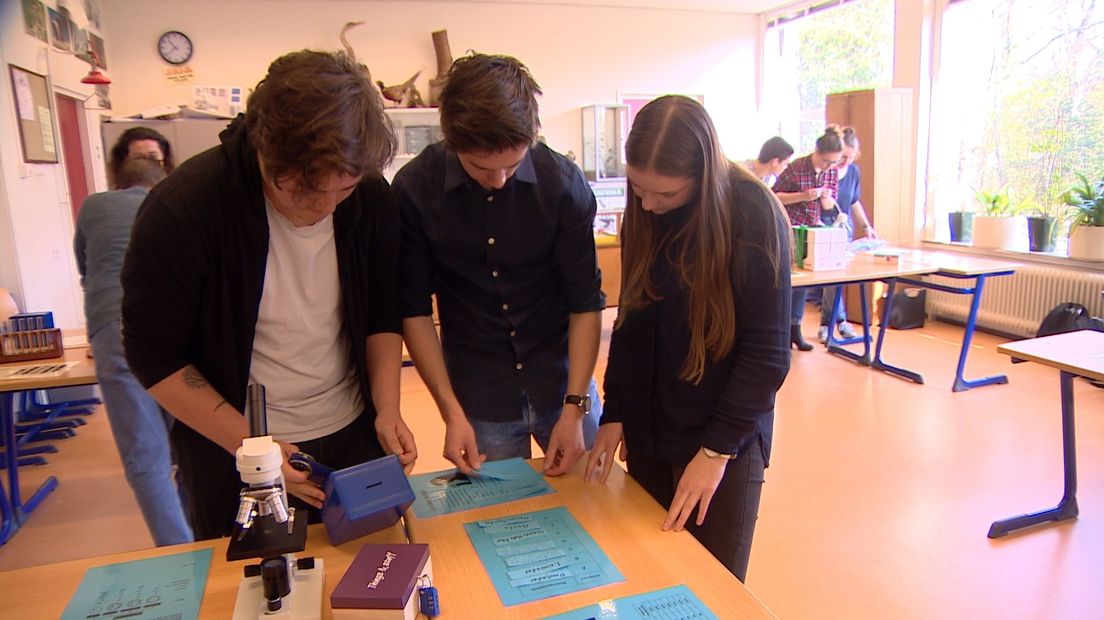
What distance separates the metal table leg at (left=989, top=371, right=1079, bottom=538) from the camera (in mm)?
2488

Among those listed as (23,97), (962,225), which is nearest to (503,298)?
(23,97)

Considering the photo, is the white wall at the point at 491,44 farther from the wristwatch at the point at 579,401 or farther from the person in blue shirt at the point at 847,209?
the wristwatch at the point at 579,401

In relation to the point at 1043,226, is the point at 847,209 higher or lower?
higher

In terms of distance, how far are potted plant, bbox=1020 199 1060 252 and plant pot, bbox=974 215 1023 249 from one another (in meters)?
0.09

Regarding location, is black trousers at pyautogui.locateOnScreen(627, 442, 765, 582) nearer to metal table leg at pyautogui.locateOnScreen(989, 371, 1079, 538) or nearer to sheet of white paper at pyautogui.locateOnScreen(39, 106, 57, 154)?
metal table leg at pyautogui.locateOnScreen(989, 371, 1079, 538)

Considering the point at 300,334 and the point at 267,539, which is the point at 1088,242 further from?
the point at 267,539

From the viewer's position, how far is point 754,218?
3.86 feet

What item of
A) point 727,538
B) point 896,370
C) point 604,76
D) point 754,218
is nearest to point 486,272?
point 754,218

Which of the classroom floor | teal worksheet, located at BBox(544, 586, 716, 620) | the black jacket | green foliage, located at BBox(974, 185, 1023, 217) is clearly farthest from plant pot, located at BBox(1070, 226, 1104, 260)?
the black jacket

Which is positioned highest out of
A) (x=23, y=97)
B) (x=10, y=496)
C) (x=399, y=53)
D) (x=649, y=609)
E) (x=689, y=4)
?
(x=689, y=4)

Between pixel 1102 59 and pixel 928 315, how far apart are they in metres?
2.08

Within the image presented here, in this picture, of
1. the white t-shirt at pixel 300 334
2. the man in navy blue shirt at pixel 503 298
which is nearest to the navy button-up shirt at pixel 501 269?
the man in navy blue shirt at pixel 503 298

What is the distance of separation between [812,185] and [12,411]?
15.0ft

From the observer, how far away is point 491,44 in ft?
22.2
